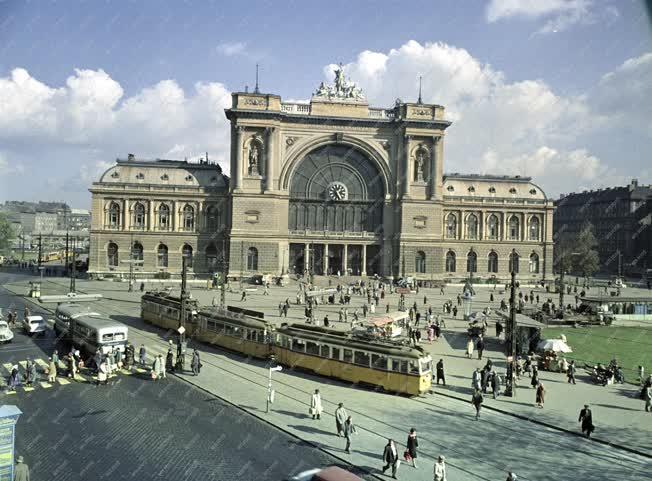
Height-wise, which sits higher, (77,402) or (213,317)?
(213,317)

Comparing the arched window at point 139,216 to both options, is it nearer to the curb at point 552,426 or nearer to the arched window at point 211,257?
the arched window at point 211,257

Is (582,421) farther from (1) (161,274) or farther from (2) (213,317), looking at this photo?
(1) (161,274)

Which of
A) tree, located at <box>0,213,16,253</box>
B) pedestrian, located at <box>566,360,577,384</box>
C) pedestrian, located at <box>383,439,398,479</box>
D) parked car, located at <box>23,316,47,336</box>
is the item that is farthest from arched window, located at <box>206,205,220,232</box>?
tree, located at <box>0,213,16,253</box>

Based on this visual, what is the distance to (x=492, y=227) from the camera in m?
82.8

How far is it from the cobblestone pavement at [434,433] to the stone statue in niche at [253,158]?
49.1 meters

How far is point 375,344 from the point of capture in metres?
25.7

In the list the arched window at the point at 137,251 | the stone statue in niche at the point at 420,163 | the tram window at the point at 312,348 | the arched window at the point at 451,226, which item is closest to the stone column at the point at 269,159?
the arched window at the point at 137,251

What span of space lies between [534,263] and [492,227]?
8760mm

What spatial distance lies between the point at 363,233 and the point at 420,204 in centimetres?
901

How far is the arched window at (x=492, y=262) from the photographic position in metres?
81.9

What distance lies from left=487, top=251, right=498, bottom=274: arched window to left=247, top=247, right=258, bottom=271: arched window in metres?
34.9

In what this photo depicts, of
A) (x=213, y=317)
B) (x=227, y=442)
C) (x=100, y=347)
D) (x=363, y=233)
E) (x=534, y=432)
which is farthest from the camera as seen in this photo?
(x=363, y=233)

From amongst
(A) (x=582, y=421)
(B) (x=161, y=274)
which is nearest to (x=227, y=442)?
(A) (x=582, y=421)

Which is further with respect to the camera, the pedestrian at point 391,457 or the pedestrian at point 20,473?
the pedestrian at point 391,457
